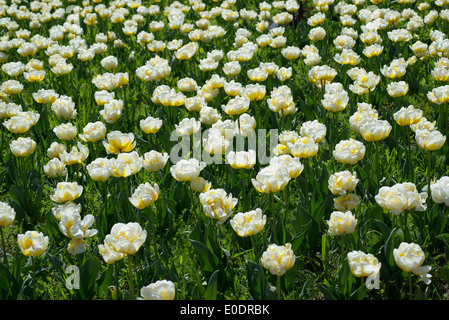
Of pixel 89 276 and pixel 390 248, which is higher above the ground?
pixel 390 248

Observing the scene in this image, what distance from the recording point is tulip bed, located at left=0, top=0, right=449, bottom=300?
7.42 feet

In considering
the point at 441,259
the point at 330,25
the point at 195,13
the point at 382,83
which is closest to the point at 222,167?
the point at 441,259

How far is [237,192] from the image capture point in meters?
2.98

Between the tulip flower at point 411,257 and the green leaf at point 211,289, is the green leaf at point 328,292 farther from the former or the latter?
the green leaf at point 211,289

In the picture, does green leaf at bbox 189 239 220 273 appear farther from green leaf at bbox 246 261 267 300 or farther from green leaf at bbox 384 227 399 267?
green leaf at bbox 384 227 399 267

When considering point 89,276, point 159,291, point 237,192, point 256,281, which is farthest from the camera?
point 237,192

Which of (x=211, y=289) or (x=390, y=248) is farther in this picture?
(x=390, y=248)

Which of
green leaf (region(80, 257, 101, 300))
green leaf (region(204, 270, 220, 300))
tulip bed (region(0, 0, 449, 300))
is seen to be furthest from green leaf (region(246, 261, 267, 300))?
green leaf (region(80, 257, 101, 300))

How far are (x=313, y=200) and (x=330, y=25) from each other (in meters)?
3.57

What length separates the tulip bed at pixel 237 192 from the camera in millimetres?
2262

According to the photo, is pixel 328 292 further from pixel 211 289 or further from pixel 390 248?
pixel 211 289

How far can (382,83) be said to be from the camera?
426 cm

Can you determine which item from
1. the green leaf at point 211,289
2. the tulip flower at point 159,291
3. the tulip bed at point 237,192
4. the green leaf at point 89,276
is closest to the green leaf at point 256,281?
the tulip bed at point 237,192

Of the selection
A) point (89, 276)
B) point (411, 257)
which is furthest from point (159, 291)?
point (411, 257)
